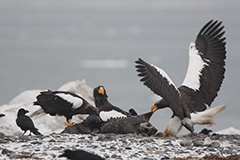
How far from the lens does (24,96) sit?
12.0 metres

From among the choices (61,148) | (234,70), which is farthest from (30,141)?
(234,70)

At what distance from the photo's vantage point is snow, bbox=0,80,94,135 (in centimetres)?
1037

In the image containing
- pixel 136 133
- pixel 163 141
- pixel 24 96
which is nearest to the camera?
pixel 163 141

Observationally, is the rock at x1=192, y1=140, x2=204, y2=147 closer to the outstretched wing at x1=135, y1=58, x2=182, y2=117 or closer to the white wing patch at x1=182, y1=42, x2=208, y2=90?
the outstretched wing at x1=135, y1=58, x2=182, y2=117

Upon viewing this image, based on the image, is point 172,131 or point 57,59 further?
point 57,59

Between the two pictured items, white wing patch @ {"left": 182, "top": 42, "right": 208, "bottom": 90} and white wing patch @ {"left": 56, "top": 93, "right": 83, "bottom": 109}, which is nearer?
white wing patch @ {"left": 182, "top": 42, "right": 208, "bottom": 90}

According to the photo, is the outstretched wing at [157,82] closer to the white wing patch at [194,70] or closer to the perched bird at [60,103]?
the white wing patch at [194,70]

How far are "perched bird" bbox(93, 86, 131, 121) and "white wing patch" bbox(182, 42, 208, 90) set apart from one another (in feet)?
4.45

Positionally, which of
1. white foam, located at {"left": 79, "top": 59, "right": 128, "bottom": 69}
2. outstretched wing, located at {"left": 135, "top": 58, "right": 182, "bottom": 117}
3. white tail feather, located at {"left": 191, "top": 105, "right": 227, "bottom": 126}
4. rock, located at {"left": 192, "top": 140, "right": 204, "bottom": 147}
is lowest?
rock, located at {"left": 192, "top": 140, "right": 204, "bottom": 147}

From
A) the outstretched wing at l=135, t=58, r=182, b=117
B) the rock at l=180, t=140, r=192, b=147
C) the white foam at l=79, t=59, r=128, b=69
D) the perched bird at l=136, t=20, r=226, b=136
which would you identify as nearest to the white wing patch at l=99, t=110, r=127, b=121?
the perched bird at l=136, t=20, r=226, b=136

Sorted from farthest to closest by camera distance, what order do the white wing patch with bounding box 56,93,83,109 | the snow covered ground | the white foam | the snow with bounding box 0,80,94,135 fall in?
the white foam, the snow with bounding box 0,80,94,135, the white wing patch with bounding box 56,93,83,109, the snow covered ground

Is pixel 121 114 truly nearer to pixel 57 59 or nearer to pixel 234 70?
pixel 234 70

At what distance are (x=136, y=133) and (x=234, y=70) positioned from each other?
735 inches

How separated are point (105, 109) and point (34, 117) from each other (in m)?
1.61
